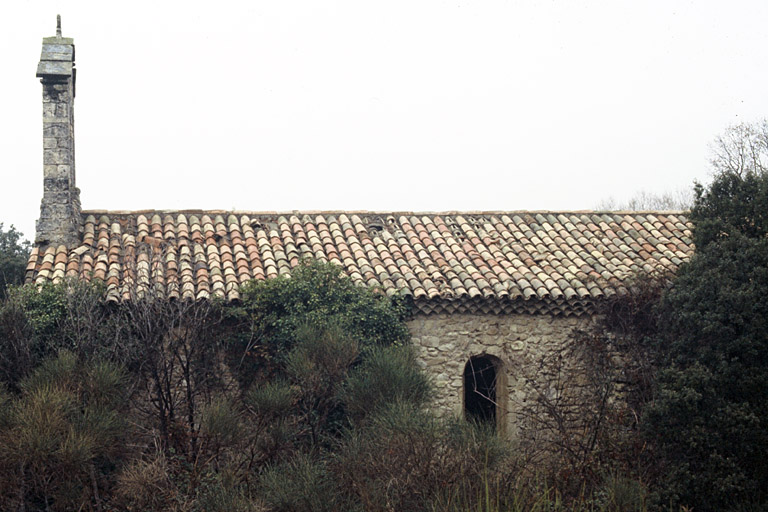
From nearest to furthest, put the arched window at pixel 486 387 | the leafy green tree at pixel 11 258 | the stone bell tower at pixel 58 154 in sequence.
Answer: the arched window at pixel 486 387 → the stone bell tower at pixel 58 154 → the leafy green tree at pixel 11 258

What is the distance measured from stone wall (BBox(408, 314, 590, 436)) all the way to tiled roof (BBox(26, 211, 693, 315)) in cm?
26

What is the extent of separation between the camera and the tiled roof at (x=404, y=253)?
38.8 feet

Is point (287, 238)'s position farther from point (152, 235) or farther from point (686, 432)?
point (686, 432)

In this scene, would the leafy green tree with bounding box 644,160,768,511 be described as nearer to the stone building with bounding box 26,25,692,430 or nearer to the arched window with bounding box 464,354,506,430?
the stone building with bounding box 26,25,692,430

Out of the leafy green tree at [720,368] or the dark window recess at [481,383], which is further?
the dark window recess at [481,383]

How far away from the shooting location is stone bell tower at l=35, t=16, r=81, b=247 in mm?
12555

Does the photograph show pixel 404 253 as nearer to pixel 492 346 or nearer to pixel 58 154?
pixel 492 346

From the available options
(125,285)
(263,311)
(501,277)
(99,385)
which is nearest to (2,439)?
(99,385)

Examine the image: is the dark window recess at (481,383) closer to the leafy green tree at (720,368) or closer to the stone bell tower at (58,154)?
the leafy green tree at (720,368)

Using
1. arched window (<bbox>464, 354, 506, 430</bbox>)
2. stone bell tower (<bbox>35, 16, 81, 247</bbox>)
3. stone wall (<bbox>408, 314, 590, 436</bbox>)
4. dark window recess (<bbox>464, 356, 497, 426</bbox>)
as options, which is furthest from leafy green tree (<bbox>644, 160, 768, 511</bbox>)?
stone bell tower (<bbox>35, 16, 81, 247</bbox>)

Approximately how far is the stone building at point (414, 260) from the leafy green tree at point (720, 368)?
1591mm

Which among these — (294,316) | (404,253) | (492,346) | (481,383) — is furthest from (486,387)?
(294,316)

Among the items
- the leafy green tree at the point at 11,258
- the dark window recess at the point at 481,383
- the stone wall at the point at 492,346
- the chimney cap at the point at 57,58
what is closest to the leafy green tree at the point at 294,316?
the stone wall at the point at 492,346

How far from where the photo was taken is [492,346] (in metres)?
12.2
